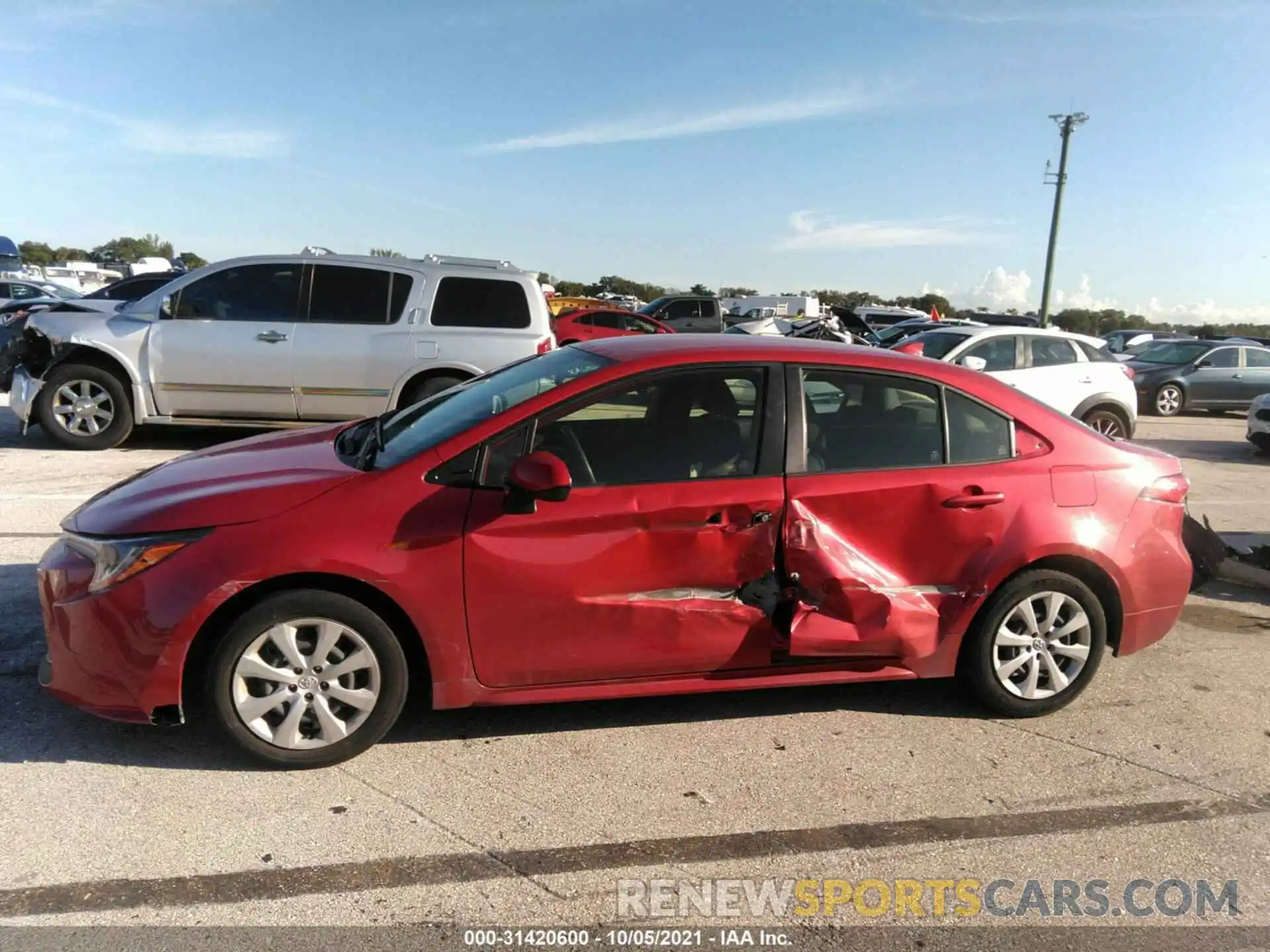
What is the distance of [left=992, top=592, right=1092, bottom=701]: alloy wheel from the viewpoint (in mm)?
3889

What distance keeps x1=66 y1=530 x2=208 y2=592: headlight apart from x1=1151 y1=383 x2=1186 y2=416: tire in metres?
18.2

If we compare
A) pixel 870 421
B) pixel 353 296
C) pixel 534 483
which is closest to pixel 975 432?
pixel 870 421

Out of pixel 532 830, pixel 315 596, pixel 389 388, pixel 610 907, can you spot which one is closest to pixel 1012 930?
pixel 610 907

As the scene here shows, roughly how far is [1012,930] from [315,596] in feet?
7.97

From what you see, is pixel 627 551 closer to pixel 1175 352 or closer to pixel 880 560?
pixel 880 560

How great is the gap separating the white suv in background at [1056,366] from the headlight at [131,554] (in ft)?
29.7

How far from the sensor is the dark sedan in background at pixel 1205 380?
17281 millimetres

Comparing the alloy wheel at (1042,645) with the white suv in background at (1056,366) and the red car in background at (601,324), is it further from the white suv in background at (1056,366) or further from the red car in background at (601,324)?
the red car in background at (601,324)

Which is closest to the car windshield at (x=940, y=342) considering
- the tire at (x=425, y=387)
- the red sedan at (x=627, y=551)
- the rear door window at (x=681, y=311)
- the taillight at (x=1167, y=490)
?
the tire at (x=425, y=387)

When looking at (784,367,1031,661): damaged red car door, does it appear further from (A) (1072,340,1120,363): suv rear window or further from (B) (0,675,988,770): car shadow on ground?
(A) (1072,340,1120,363): suv rear window

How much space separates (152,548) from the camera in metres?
3.19

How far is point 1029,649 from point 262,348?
24.1ft

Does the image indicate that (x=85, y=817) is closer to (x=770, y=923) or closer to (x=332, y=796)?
(x=332, y=796)

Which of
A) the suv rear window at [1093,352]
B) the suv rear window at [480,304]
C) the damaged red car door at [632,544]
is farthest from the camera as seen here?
the suv rear window at [1093,352]
